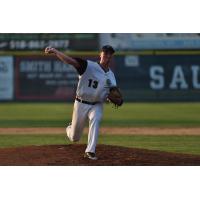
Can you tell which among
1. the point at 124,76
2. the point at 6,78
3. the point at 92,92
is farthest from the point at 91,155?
the point at 6,78

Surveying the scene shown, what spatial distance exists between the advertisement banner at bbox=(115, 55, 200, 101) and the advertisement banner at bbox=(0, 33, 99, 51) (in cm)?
103

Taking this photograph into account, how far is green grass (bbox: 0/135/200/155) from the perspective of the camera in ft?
32.5

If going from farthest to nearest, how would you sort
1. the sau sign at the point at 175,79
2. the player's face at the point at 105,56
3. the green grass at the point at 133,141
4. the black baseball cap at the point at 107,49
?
the sau sign at the point at 175,79 < the green grass at the point at 133,141 < the player's face at the point at 105,56 < the black baseball cap at the point at 107,49

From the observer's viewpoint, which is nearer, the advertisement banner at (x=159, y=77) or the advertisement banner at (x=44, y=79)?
the advertisement banner at (x=44, y=79)

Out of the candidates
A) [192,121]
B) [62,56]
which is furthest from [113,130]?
[62,56]

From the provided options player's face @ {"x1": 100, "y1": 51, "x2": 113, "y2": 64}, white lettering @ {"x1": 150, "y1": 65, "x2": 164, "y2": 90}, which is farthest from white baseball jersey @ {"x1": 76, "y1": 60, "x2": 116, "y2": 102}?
white lettering @ {"x1": 150, "y1": 65, "x2": 164, "y2": 90}

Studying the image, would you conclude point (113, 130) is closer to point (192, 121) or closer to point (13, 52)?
point (192, 121)

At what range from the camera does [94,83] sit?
7594 millimetres

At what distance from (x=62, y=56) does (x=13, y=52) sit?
40.3 ft

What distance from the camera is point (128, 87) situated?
19344 millimetres

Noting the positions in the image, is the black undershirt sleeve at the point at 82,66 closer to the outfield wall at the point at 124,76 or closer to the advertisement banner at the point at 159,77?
the outfield wall at the point at 124,76

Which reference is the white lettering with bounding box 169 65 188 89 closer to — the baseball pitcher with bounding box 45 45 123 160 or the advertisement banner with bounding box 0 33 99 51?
the advertisement banner with bounding box 0 33 99 51

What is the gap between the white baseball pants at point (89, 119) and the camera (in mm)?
7477

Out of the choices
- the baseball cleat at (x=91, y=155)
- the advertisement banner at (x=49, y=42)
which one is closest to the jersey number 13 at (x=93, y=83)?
the baseball cleat at (x=91, y=155)
